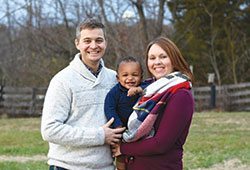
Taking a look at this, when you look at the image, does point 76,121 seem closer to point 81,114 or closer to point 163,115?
point 81,114

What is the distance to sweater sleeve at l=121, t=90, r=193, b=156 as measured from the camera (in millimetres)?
2281

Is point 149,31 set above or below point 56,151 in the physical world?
above

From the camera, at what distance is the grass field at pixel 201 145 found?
6039 mm

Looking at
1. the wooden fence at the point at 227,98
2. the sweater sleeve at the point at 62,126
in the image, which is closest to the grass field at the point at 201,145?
the sweater sleeve at the point at 62,126

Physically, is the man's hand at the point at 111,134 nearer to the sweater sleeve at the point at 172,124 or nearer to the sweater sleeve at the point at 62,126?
the sweater sleeve at the point at 62,126

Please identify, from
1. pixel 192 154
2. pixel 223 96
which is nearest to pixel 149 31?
pixel 223 96

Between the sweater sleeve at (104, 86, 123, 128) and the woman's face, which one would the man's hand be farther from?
the woman's face

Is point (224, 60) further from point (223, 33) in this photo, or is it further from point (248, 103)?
point (248, 103)

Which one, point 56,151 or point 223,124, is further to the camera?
point 223,124

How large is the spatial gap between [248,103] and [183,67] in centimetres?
1535

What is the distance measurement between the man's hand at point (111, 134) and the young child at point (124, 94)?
0.05 metres

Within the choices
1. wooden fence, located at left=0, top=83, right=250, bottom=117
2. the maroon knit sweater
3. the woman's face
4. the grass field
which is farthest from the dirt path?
wooden fence, located at left=0, top=83, right=250, bottom=117

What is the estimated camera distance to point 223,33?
1877 cm

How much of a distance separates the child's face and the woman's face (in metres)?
0.29
